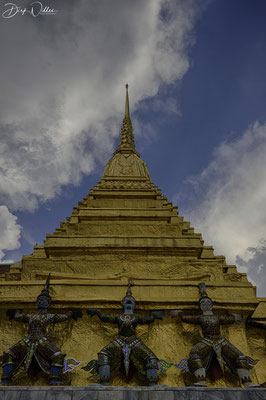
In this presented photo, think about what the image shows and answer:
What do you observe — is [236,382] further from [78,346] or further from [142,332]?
[78,346]

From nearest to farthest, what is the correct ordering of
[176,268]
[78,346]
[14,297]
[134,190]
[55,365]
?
[55,365] → [78,346] → [14,297] → [176,268] → [134,190]

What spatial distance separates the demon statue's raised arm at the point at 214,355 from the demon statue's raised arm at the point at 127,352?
2.58 ft

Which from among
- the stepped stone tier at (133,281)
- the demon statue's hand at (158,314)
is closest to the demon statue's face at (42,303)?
the stepped stone tier at (133,281)

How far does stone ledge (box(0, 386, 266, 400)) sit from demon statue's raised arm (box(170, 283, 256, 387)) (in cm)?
92

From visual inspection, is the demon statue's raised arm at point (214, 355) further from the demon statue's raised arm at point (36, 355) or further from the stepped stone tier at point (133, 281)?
the demon statue's raised arm at point (36, 355)

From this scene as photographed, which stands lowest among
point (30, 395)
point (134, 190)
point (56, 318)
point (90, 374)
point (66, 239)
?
point (30, 395)

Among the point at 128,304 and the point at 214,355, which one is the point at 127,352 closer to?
the point at 128,304

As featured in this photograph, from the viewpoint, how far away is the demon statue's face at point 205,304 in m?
6.98

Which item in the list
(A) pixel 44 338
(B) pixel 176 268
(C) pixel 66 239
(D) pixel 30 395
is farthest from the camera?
(C) pixel 66 239

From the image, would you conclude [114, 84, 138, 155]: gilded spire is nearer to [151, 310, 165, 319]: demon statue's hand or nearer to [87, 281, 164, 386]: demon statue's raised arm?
[151, 310, 165, 319]: demon statue's hand

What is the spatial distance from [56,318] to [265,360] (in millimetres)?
5361

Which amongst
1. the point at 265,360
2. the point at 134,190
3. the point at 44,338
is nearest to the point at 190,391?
the point at 44,338

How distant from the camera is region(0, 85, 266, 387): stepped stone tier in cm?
715

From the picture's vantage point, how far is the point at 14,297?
7594 millimetres
